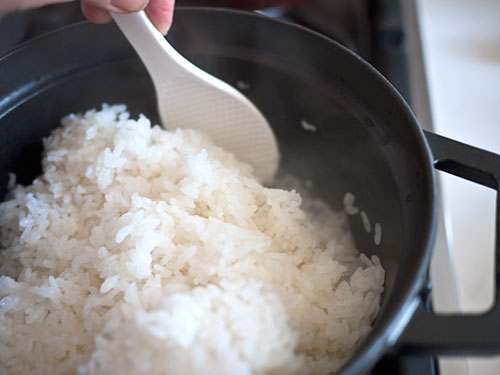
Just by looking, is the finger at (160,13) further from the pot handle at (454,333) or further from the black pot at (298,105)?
the pot handle at (454,333)

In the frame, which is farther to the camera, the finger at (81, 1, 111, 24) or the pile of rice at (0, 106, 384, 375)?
the finger at (81, 1, 111, 24)

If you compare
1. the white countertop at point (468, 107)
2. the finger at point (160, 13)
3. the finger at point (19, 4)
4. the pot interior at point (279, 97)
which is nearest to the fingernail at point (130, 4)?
the finger at point (160, 13)

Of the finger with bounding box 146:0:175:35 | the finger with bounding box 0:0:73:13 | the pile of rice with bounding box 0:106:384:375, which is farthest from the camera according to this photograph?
the finger with bounding box 0:0:73:13

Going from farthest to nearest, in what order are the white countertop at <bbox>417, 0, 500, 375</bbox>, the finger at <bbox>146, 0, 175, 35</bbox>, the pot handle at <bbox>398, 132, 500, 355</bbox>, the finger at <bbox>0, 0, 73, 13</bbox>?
the white countertop at <bbox>417, 0, 500, 375</bbox>, the finger at <bbox>0, 0, 73, 13</bbox>, the finger at <bbox>146, 0, 175, 35</bbox>, the pot handle at <bbox>398, 132, 500, 355</bbox>

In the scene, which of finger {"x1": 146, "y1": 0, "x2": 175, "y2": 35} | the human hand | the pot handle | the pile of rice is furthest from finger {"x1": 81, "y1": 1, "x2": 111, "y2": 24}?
the pot handle

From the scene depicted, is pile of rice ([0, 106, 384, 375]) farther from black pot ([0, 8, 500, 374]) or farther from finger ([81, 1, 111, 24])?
finger ([81, 1, 111, 24])

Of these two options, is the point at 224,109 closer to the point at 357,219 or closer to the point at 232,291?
the point at 357,219

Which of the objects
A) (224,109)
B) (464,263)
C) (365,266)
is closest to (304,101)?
(224,109)
